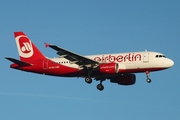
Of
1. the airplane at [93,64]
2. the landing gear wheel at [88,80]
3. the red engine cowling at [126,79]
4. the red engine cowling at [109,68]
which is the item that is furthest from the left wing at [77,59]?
the red engine cowling at [126,79]

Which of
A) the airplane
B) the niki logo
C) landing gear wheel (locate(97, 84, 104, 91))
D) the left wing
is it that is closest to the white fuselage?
the airplane

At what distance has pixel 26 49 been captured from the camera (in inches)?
3182

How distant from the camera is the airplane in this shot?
7206cm

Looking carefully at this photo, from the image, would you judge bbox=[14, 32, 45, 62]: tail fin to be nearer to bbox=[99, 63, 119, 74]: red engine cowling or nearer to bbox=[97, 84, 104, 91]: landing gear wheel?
bbox=[97, 84, 104, 91]: landing gear wheel

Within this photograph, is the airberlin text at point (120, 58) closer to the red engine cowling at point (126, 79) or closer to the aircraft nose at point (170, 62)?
the aircraft nose at point (170, 62)

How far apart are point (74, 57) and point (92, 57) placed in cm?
347

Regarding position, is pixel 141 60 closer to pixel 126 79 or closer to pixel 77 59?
pixel 126 79

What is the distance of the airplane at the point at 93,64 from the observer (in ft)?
236

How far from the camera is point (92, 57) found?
75.5 metres

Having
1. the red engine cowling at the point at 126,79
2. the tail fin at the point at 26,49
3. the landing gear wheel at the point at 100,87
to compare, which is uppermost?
the tail fin at the point at 26,49

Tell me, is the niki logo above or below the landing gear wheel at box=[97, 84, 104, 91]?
above

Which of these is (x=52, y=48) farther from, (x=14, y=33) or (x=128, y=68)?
(x=14, y=33)

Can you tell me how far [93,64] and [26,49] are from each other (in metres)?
12.3

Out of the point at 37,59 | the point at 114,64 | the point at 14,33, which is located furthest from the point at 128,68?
the point at 14,33
